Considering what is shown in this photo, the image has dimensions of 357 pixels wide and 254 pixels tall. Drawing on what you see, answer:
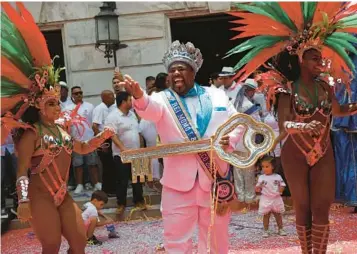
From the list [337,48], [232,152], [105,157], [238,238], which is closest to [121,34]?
[105,157]

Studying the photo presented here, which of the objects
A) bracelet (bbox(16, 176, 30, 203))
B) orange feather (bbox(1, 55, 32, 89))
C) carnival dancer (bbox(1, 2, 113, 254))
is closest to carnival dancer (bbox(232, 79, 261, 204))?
carnival dancer (bbox(1, 2, 113, 254))

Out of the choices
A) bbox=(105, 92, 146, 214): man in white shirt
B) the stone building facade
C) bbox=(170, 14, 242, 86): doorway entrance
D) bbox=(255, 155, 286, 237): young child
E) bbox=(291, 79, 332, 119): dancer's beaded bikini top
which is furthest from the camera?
bbox=(170, 14, 242, 86): doorway entrance

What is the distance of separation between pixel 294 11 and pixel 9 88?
2.40 meters

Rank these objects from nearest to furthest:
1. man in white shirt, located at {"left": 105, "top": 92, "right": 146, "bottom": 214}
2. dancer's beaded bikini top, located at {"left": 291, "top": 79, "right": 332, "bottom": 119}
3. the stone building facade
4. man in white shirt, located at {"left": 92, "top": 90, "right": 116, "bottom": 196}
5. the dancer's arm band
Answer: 1. the dancer's arm band
2. dancer's beaded bikini top, located at {"left": 291, "top": 79, "right": 332, "bottom": 119}
3. man in white shirt, located at {"left": 105, "top": 92, "right": 146, "bottom": 214}
4. man in white shirt, located at {"left": 92, "top": 90, "right": 116, "bottom": 196}
5. the stone building facade

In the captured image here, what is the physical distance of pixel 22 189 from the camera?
4844 mm

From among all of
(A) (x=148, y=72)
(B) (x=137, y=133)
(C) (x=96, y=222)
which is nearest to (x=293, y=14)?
(C) (x=96, y=222)

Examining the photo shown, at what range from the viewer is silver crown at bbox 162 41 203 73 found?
513cm

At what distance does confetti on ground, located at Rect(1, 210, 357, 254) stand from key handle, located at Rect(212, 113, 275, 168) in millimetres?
2127

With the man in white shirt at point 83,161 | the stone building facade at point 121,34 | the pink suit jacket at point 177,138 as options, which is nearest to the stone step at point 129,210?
the man in white shirt at point 83,161

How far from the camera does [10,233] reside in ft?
29.3

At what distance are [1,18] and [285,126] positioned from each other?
241 cm

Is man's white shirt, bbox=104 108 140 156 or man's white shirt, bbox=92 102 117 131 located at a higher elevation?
man's white shirt, bbox=92 102 117 131

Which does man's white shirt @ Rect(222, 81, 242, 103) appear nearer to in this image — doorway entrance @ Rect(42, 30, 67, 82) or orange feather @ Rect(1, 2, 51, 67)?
doorway entrance @ Rect(42, 30, 67, 82)

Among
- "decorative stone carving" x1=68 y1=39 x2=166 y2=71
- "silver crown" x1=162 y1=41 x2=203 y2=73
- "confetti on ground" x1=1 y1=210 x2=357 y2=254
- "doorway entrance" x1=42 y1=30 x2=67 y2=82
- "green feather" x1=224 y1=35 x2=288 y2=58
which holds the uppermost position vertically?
"doorway entrance" x1=42 y1=30 x2=67 y2=82
